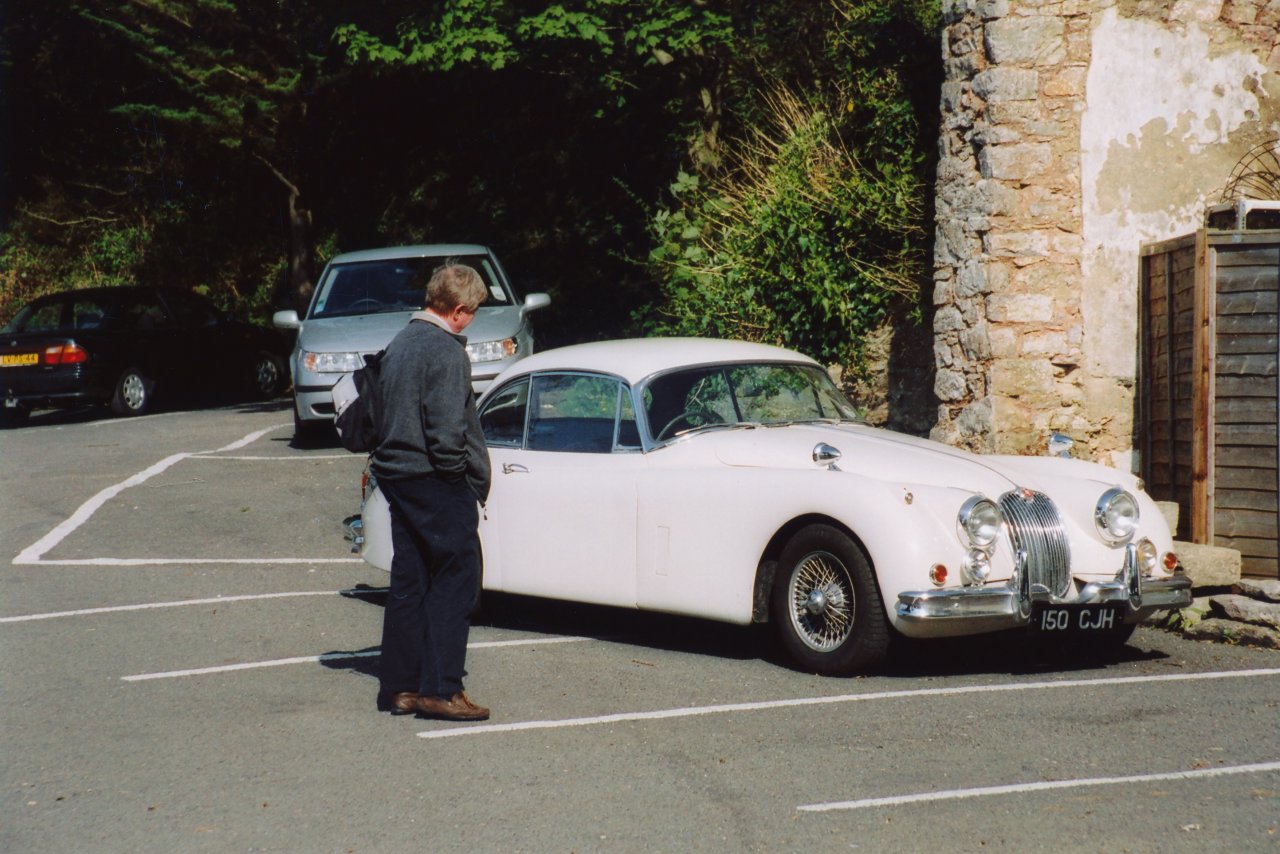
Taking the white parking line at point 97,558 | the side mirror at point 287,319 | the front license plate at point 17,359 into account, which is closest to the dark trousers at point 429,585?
the white parking line at point 97,558

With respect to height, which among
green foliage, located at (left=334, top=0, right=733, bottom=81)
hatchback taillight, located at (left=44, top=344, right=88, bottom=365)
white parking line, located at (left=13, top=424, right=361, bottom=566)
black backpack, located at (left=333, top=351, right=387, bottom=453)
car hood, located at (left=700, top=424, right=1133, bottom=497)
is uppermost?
green foliage, located at (left=334, top=0, right=733, bottom=81)

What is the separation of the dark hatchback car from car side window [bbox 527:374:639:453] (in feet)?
44.2

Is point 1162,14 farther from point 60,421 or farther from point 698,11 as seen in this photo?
point 60,421

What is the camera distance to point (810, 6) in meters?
17.0

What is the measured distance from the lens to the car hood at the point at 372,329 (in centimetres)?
1445

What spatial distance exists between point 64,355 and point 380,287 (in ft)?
22.1

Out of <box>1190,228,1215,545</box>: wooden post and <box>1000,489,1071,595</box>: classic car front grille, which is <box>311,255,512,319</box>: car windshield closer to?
<box>1190,228,1215,545</box>: wooden post

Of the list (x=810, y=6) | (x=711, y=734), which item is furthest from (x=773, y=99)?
(x=711, y=734)

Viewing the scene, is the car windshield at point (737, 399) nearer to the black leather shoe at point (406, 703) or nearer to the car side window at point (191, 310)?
the black leather shoe at point (406, 703)

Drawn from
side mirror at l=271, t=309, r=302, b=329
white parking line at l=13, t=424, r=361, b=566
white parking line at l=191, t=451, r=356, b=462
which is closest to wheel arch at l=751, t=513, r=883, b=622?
white parking line at l=13, t=424, r=361, b=566

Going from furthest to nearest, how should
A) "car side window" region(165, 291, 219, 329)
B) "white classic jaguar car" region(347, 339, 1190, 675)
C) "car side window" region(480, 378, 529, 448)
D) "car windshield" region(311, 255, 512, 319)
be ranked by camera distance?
"car side window" region(165, 291, 219, 329) → "car windshield" region(311, 255, 512, 319) → "car side window" region(480, 378, 529, 448) → "white classic jaguar car" region(347, 339, 1190, 675)

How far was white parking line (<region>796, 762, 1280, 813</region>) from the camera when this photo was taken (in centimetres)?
513

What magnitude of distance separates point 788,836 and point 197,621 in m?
4.86

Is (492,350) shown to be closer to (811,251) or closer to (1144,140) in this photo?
(811,251)
